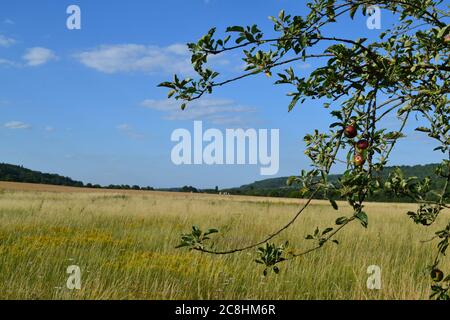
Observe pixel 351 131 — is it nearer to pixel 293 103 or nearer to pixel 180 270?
pixel 293 103

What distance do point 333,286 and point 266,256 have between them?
12.2ft

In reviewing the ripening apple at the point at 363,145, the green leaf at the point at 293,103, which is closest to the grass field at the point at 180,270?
the ripening apple at the point at 363,145

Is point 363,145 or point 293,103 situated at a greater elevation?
point 293,103

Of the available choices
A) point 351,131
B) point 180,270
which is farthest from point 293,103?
point 180,270

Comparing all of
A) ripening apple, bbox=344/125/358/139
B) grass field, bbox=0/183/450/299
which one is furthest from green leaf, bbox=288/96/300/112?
grass field, bbox=0/183/450/299

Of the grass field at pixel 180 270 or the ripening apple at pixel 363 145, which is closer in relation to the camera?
the ripening apple at pixel 363 145

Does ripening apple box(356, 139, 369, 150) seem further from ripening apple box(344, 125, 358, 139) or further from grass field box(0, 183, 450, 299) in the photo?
grass field box(0, 183, 450, 299)

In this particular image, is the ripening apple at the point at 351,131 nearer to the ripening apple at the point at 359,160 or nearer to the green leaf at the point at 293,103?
the ripening apple at the point at 359,160

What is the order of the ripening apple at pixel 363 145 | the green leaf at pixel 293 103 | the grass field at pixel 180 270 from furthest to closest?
the grass field at pixel 180 270 → the ripening apple at pixel 363 145 → the green leaf at pixel 293 103

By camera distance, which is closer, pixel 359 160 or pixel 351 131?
pixel 359 160
